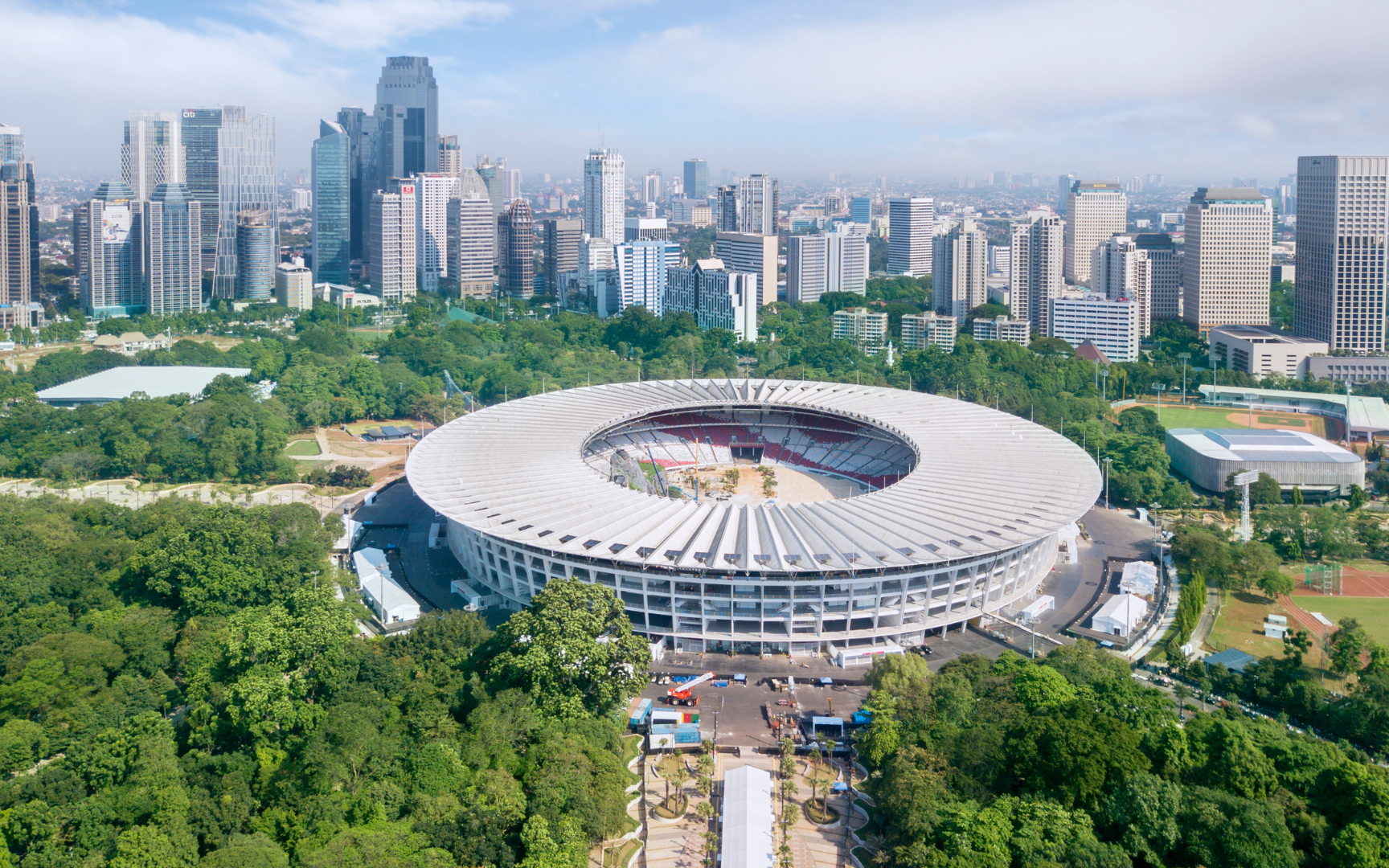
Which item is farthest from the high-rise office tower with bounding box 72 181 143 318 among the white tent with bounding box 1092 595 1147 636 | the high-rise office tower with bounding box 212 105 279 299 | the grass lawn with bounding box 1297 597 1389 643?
the grass lawn with bounding box 1297 597 1389 643

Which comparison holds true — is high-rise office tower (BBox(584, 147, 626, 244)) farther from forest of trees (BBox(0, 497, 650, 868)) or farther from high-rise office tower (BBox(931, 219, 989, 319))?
forest of trees (BBox(0, 497, 650, 868))

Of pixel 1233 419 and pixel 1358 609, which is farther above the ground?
pixel 1233 419

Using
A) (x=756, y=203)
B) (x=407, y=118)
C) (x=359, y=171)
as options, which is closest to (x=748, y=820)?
(x=756, y=203)

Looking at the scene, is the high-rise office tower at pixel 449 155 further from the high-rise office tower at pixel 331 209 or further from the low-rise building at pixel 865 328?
the low-rise building at pixel 865 328

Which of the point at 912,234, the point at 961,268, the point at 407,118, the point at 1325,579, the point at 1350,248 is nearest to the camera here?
the point at 1325,579

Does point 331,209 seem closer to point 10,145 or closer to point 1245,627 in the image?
point 10,145

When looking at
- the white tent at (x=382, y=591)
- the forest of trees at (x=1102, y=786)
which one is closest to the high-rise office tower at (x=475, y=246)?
the white tent at (x=382, y=591)
